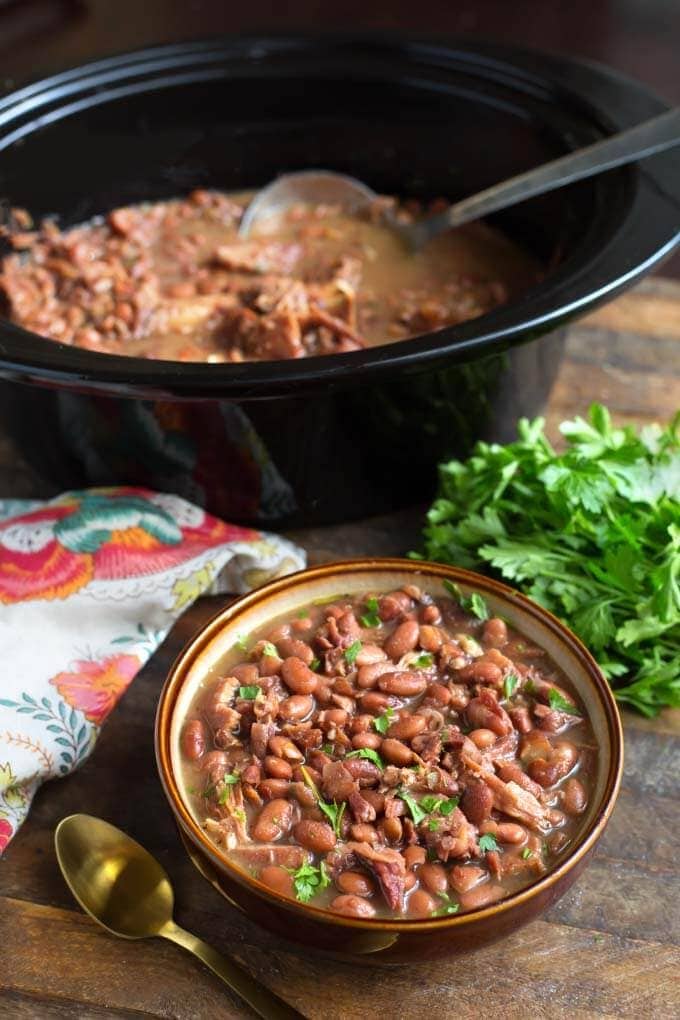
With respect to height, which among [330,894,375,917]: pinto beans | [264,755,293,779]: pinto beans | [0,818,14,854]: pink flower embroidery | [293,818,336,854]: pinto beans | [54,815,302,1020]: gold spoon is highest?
[264,755,293,779]: pinto beans

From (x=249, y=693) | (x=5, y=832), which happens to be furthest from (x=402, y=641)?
(x=5, y=832)

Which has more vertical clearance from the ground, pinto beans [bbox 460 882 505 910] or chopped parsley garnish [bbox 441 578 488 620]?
chopped parsley garnish [bbox 441 578 488 620]

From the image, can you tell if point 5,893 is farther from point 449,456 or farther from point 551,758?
point 449,456

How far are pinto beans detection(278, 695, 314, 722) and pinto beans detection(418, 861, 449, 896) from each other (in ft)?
1.25

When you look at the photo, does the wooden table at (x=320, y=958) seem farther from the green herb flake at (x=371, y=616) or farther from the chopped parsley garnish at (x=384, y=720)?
the green herb flake at (x=371, y=616)

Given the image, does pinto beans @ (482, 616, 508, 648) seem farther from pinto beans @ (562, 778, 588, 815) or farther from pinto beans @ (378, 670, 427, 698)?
pinto beans @ (562, 778, 588, 815)

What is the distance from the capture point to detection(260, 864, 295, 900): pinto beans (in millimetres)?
1905

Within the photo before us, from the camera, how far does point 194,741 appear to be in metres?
2.14

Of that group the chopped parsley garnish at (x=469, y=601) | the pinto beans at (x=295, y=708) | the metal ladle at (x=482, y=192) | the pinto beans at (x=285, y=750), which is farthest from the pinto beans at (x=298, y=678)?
the metal ladle at (x=482, y=192)

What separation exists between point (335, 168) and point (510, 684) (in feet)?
7.39

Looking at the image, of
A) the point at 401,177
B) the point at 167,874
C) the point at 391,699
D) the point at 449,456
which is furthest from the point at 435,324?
the point at 167,874

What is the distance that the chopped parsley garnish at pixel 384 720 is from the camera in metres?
2.15

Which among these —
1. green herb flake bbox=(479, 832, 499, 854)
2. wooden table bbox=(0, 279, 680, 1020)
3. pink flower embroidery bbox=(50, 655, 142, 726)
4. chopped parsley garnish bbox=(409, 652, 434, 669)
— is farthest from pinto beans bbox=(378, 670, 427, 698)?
pink flower embroidery bbox=(50, 655, 142, 726)

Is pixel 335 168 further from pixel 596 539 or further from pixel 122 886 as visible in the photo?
pixel 122 886
